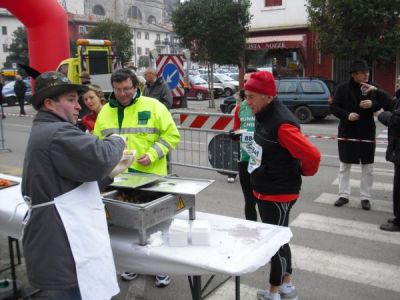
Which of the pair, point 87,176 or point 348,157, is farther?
point 348,157

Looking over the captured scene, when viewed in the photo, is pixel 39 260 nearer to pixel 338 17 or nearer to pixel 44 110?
pixel 44 110

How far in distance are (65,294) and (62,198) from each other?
1.77 ft

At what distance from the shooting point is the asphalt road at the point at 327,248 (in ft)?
13.9

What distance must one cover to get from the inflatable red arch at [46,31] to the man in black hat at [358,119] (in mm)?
5689

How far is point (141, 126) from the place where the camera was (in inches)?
156

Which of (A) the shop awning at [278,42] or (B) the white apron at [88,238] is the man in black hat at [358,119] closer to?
(B) the white apron at [88,238]

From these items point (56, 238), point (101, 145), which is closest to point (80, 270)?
point (56, 238)

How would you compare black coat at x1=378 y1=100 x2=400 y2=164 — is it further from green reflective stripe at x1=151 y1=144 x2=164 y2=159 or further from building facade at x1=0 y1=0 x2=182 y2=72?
building facade at x1=0 y1=0 x2=182 y2=72

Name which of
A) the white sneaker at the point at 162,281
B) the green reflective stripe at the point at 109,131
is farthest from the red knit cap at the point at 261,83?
the white sneaker at the point at 162,281

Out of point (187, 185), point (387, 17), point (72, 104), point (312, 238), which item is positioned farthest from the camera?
point (387, 17)

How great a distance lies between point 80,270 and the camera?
97.0 inches

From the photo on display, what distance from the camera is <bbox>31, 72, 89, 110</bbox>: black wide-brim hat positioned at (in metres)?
2.49

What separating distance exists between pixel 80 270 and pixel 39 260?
22 centimetres

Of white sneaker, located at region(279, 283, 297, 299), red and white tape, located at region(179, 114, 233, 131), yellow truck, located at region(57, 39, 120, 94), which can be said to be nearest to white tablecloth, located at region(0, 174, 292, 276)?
white sneaker, located at region(279, 283, 297, 299)
